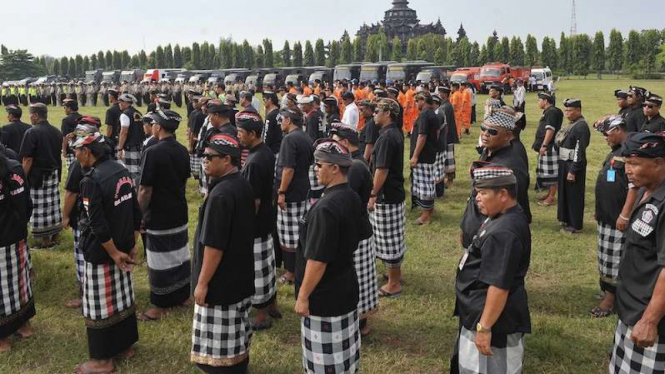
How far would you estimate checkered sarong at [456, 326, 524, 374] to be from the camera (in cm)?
303

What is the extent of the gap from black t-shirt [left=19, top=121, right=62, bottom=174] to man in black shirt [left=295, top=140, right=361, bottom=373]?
16.6 feet

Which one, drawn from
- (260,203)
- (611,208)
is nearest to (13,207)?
(260,203)

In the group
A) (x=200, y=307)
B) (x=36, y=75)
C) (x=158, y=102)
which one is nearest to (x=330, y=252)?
(x=200, y=307)

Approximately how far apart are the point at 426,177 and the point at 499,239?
17.2 feet

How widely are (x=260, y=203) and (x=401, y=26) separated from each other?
100 m

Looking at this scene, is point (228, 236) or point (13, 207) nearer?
point (228, 236)

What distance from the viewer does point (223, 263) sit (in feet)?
12.0

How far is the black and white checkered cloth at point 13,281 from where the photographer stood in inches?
179

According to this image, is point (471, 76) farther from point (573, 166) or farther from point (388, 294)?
point (388, 294)

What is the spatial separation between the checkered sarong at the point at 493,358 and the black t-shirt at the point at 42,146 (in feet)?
20.1

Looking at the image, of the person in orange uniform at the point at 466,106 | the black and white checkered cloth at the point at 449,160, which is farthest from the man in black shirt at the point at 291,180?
the person in orange uniform at the point at 466,106

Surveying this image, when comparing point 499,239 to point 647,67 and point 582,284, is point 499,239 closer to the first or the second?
point 582,284

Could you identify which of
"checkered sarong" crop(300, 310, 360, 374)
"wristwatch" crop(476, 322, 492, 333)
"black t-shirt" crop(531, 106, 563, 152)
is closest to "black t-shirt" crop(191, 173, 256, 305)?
"checkered sarong" crop(300, 310, 360, 374)

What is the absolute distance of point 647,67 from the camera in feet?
205
